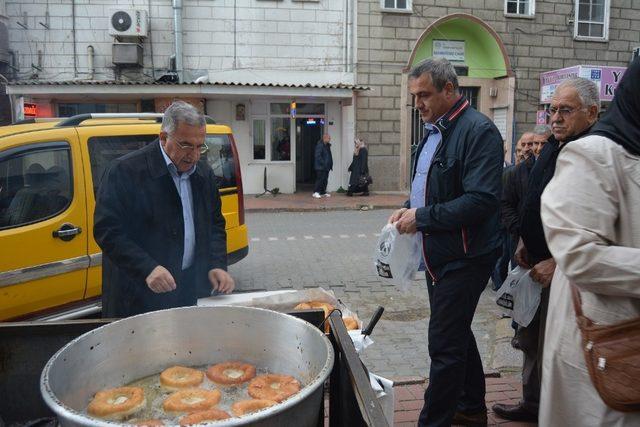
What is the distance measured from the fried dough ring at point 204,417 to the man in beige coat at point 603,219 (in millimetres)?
1223

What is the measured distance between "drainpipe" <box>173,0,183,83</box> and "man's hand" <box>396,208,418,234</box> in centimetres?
1483

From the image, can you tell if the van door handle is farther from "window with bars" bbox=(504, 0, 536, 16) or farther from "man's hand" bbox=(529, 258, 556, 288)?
"window with bars" bbox=(504, 0, 536, 16)

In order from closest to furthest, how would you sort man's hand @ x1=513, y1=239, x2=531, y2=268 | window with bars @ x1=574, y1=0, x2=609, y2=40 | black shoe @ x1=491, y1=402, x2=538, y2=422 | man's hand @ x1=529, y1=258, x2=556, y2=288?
man's hand @ x1=529, y1=258, x2=556, y2=288 → man's hand @ x1=513, y1=239, x2=531, y2=268 → black shoe @ x1=491, y1=402, x2=538, y2=422 → window with bars @ x1=574, y1=0, x2=609, y2=40

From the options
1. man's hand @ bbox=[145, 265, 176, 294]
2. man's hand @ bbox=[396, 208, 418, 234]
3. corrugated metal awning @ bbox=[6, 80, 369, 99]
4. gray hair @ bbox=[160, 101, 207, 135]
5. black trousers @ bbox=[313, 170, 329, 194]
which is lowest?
black trousers @ bbox=[313, 170, 329, 194]

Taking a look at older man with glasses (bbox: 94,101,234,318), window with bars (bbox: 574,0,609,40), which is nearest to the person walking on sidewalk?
window with bars (bbox: 574,0,609,40)

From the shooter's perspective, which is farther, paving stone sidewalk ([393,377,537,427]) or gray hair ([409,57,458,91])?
paving stone sidewalk ([393,377,537,427])

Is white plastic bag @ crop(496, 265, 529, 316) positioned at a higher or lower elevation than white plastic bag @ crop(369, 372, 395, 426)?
higher

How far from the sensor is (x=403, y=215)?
3008mm

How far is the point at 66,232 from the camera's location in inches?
180

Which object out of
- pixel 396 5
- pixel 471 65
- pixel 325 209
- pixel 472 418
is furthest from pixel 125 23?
pixel 472 418

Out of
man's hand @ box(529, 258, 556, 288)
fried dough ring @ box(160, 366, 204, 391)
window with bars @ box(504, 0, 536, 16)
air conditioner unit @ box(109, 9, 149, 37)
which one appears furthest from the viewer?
window with bars @ box(504, 0, 536, 16)

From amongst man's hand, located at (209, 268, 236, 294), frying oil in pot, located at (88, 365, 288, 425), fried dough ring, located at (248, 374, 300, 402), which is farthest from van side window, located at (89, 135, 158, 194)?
fried dough ring, located at (248, 374, 300, 402)

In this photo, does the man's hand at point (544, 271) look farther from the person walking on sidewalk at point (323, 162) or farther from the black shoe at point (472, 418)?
the person walking on sidewalk at point (323, 162)

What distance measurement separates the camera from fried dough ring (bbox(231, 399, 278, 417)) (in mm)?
1706
